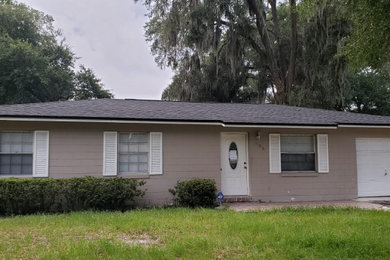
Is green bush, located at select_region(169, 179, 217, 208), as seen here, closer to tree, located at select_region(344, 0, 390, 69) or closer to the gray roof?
the gray roof

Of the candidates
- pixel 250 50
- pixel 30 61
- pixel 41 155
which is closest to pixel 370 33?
pixel 41 155

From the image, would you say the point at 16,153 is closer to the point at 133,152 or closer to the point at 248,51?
the point at 133,152

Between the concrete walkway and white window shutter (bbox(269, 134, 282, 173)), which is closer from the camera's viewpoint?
the concrete walkway

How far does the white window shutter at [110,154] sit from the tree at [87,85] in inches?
847

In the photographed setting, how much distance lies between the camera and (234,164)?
9.77 meters

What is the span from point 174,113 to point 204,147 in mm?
1435

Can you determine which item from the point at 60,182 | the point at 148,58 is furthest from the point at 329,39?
the point at 60,182

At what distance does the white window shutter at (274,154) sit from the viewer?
9750 millimetres

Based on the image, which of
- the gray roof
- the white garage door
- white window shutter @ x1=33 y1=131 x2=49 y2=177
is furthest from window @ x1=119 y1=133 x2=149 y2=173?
the white garage door

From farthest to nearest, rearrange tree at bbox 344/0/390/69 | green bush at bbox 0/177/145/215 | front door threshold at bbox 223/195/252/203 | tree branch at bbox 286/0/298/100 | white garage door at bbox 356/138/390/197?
tree branch at bbox 286/0/298/100 → white garage door at bbox 356/138/390/197 → front door threshold at bbox 223/195/252/203 → green bush at bbox 0/177/145/215 → tree at bbox 344/0/390/69

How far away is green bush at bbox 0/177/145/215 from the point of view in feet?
24.4

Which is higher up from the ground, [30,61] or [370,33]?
[30,61]

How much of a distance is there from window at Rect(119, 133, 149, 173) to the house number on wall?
2718 millimetres

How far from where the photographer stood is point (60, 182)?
25.4 feet
